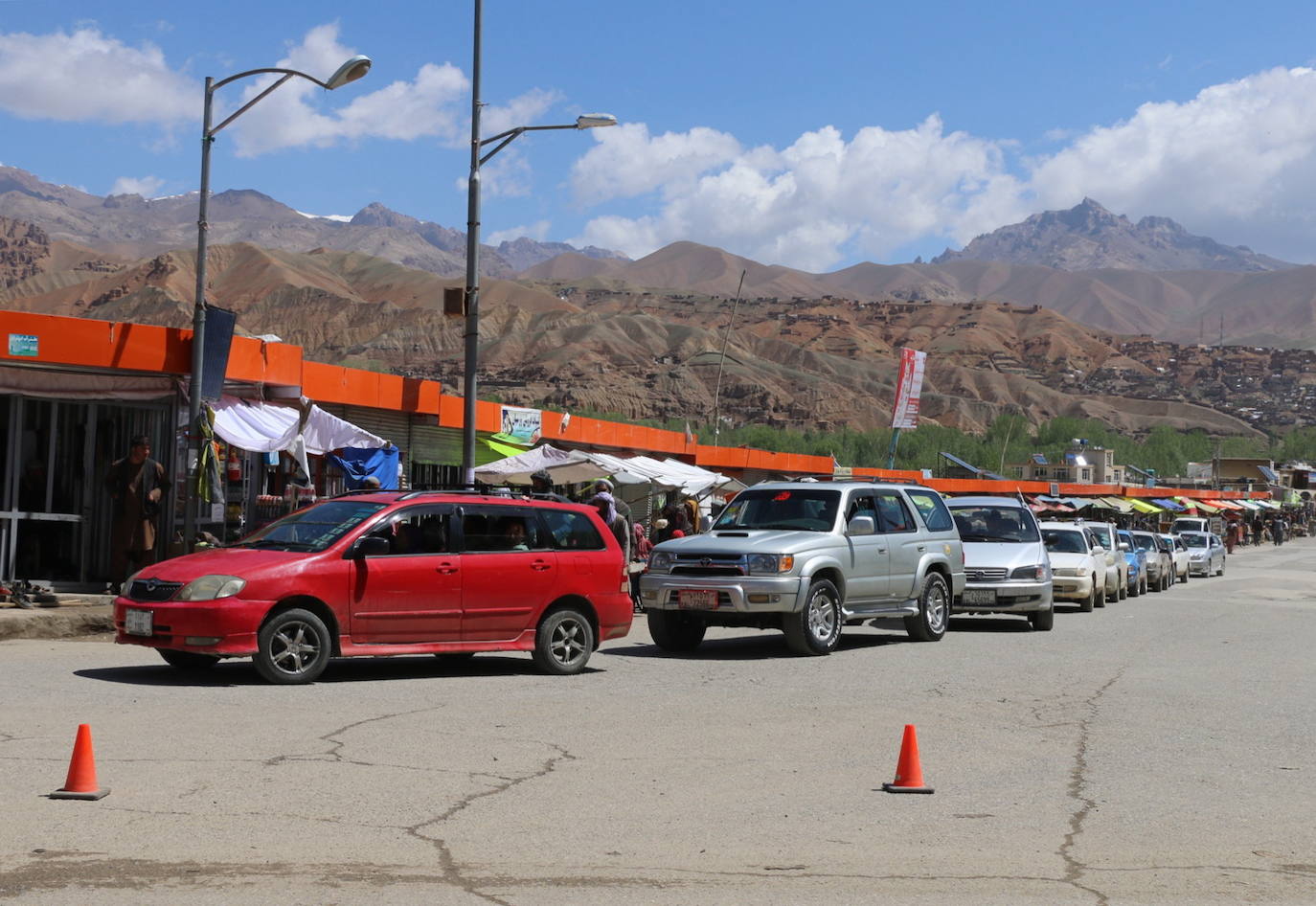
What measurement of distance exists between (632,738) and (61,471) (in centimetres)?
1165

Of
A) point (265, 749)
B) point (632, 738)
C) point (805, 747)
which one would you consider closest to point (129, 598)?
point (265, 749)

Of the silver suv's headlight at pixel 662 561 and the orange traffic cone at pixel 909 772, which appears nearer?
the orange traffic cone at pixel 909 772

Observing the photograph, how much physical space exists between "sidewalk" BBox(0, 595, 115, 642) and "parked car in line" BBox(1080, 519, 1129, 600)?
65.0 feet

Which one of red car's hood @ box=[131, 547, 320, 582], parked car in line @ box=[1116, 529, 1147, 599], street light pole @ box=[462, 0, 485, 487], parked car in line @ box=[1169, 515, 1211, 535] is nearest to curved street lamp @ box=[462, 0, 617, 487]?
street light pole @ box=[462, 0, 485, 487]

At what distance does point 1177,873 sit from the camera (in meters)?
6.64

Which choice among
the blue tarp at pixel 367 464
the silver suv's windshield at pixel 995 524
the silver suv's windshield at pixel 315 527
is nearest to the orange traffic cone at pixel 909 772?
the silver suv's windshield at pixel 315 527

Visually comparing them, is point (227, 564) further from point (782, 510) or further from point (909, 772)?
point (782, 510)

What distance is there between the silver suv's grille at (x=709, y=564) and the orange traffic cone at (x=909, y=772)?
735 cm

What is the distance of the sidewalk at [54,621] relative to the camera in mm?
15805

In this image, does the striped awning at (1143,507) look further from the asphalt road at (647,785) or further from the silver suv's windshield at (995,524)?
the asphalt road at (647,785)

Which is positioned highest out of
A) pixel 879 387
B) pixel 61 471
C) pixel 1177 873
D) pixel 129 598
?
pixel 879 387

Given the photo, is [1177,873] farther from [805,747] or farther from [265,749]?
[265,749]

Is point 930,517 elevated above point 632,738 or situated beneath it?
elevated above

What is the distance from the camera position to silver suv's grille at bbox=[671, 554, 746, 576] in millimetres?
15820
